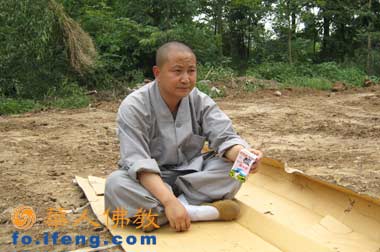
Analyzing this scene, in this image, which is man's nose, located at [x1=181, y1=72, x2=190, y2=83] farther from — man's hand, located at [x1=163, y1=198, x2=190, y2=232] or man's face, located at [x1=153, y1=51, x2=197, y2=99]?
man's hand, located at [x1=163, y1=198, x2=190, y2=232]

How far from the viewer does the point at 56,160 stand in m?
3.91

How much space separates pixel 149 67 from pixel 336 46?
291 inches

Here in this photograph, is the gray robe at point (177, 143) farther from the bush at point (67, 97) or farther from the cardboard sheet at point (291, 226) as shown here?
the bush at point (67, 97)

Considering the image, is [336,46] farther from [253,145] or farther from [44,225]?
[44,225]

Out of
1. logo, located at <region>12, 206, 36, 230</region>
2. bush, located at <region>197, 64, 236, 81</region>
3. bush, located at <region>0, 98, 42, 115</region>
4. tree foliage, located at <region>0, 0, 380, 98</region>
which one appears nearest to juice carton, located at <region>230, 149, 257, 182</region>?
logo, located at <region>12, 206, 36, 230</region>

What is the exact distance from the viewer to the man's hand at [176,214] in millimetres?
2074

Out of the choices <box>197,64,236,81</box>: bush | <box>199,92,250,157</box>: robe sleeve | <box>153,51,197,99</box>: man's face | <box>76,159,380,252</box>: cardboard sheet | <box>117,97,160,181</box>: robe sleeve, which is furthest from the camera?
<box>197,64,236,81</box>: bush

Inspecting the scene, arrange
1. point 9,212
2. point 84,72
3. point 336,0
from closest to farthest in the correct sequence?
point 9,212 < point 84,72 < point 336,0

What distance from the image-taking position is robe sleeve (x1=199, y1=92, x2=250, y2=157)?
2.34 meters

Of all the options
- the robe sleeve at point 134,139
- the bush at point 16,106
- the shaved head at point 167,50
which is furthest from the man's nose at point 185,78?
the bush at point 16,106

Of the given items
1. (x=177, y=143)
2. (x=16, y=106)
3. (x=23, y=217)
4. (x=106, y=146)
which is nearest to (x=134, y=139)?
(x=177, y=143)

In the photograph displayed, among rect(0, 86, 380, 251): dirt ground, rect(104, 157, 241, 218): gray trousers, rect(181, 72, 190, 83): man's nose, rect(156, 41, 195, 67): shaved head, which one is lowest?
rect(0, 86, 380, 251): dirt ground

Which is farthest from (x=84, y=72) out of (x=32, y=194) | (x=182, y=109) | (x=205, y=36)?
(x=182, y=109)

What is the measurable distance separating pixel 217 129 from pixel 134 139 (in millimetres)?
462
